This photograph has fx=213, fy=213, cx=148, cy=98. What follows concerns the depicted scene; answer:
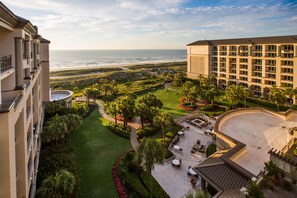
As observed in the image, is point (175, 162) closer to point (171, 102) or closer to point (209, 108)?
point (209, 108)

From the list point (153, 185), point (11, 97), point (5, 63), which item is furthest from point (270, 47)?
point (11, 97)

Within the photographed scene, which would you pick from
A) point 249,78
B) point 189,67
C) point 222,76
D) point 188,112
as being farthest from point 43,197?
point 189,67

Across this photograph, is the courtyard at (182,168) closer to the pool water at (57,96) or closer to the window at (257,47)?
the pool water at (57,96)

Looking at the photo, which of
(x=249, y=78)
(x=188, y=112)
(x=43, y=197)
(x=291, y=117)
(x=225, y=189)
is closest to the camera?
(x=43, y=197)

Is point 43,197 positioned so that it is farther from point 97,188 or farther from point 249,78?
point 249,78

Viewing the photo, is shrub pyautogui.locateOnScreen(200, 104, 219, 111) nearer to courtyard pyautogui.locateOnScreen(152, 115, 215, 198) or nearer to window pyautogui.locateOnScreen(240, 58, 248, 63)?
courtyard pyautogui.locateOnScreen(152, 115, 215, 198)

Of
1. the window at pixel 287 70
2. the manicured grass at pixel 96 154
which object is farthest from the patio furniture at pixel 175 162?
the window at pixel 287 70
